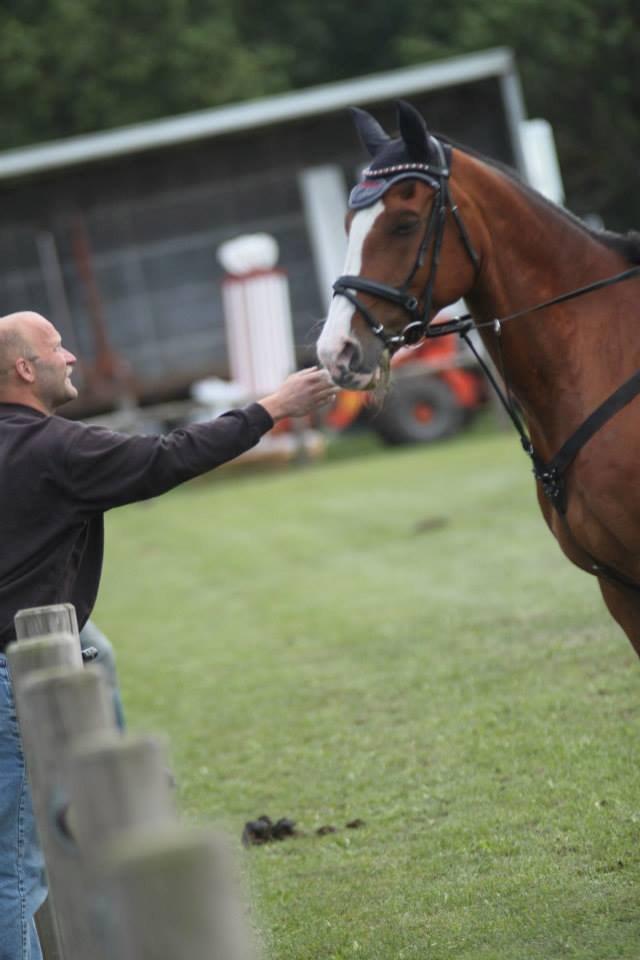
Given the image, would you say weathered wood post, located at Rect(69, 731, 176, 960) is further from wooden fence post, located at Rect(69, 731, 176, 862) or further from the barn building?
the barn building

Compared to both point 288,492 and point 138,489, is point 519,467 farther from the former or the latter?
point 138,489

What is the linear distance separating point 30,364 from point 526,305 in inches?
64.0

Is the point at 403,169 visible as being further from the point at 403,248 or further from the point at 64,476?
the point at 64,476

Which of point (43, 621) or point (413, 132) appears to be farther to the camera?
point (413, 132)

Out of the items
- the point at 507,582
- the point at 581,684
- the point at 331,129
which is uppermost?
the point at 331,129

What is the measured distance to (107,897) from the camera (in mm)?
1912

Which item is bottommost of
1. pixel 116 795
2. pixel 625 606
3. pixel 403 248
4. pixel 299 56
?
pixel 625 606

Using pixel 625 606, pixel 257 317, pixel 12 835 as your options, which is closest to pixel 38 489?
pixel 12 835

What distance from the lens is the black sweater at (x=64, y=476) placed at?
3957mm

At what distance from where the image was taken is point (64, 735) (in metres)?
2.47

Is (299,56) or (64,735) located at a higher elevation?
(299,56)

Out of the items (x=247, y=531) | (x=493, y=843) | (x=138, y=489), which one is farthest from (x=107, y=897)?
(x=247, y=531)

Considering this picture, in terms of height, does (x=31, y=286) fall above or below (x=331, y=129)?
below

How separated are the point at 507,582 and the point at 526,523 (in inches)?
90.0
